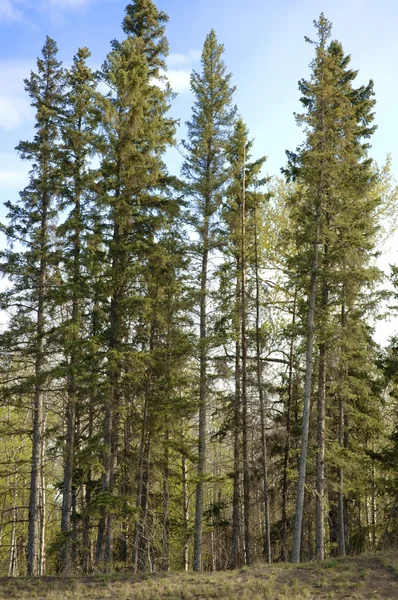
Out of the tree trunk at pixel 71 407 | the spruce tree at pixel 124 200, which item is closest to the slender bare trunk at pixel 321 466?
the spruce tree at pixel 124 200

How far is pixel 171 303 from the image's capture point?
51.8 ft

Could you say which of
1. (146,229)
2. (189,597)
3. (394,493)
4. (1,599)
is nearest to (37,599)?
(1,599)

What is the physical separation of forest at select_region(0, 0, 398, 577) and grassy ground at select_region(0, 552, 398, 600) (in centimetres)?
123

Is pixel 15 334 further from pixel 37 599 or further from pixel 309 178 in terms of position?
pixel 309 178

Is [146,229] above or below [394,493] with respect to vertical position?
above

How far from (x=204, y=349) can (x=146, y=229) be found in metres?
4.21

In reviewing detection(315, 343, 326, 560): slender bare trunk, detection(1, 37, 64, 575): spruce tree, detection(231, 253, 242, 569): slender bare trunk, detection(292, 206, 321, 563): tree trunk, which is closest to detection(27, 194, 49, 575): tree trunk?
detection(1, 37, 64, 575): spruce tree

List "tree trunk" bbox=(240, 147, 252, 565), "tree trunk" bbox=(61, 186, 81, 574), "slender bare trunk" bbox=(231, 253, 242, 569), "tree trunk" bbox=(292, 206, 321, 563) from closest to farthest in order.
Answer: "tree trunk" bbox=(292, 206, 321, 563) < "tree trunk" bbox=(61, 186, 81, 574) < "tree trunk" bbox=(240, 147, 252, 565) < "slender bare trunk" bbox=(231, 253, 242, 569)

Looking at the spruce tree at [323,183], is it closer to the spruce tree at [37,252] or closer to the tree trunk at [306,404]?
the tree trunk at [306,404]

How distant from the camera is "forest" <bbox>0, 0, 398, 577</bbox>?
15.3m

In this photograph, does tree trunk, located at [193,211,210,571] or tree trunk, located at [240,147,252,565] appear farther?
tree trunk, located at [240,147,252,565]

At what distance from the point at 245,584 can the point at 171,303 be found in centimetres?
773

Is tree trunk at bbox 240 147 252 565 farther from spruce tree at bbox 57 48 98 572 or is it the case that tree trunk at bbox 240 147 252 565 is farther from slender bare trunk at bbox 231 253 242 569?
spruce tree at bbox 57 48 98 572

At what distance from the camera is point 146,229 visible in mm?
16484
